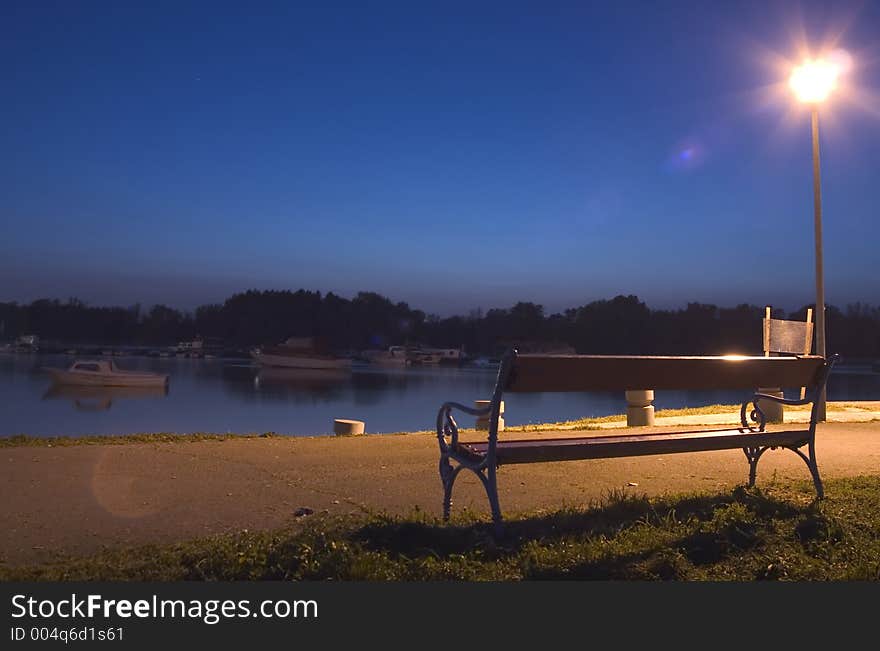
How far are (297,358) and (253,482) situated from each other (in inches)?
3147

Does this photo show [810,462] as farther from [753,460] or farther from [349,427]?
[349,427]

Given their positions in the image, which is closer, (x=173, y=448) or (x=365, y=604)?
(x=365, y=604)

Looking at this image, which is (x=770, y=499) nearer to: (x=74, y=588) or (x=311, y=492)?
(x=311, y=492)

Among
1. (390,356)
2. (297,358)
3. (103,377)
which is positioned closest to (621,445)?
(103,377)

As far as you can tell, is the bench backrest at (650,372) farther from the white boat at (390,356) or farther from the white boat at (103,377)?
the white boat at (390,356)

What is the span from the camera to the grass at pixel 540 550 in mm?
3557

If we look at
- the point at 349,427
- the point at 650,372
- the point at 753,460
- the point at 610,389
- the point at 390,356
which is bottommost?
the point at 390,356

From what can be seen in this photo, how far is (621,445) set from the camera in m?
4.80

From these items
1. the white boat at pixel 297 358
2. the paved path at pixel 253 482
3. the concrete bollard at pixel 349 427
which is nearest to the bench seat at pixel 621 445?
the paved path at pixel 253 482

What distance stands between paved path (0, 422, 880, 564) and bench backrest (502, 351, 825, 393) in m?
1.06

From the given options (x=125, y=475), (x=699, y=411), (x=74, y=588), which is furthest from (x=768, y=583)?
(x=699, y=411)

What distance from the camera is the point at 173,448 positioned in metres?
8.07

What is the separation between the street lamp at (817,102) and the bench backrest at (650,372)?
6861 millimetres

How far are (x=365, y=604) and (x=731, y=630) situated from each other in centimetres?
153
